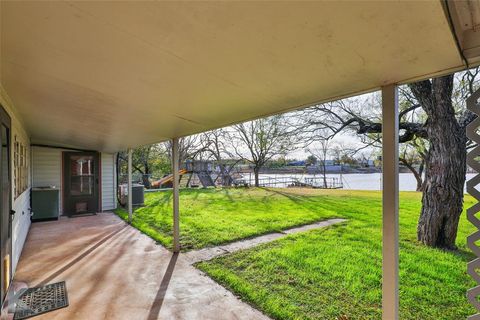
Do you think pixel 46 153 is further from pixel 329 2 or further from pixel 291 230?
pixel 329 2

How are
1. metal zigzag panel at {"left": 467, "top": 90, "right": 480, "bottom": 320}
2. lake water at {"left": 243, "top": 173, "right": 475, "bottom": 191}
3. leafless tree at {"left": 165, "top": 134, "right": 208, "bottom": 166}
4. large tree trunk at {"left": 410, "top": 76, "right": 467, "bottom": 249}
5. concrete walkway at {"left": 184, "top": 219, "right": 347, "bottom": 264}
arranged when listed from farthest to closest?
leafless tree at {"left": 165, "top": 134, "right": 208, "bottom": 166}, lake water at {"left": 243, "top": 173, "right": 475, "bottom": 191}, large tree trunk at {"left": 410, "top": 76, "right": 467, "bottom": 249}, concrete walkway at {"left": 184, "top": 219, "right": 347, "bottom": 264}, metal zigzag panel at {"left": 467, "top": 90, "right": 480, "bottom": 320}

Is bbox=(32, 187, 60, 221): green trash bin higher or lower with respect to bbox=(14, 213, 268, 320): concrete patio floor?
higher

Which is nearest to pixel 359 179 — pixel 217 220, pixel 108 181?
pixel 217 220

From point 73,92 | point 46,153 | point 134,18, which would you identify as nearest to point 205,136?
point 46,153

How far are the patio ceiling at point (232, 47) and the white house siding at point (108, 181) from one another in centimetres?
734

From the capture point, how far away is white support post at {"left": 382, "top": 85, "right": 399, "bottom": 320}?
1.55 m

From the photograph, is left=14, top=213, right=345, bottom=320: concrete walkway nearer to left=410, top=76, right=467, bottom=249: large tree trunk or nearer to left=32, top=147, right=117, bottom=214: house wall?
left=32, top=147, right=117, bottom=214: house wall

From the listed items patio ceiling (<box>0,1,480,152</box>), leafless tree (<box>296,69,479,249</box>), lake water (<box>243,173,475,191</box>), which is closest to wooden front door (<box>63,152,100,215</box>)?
patio ceiling (<box>0,1,480,152</box>)

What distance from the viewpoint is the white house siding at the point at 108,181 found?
8.74m

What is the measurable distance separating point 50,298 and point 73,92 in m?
2.42

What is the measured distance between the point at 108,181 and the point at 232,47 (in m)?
8.92

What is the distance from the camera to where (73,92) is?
210 centimetres

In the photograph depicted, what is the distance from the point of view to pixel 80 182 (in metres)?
8.26

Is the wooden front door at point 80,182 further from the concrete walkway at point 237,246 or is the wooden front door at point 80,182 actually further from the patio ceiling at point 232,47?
the patio ceiling at point 232,47
